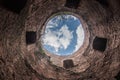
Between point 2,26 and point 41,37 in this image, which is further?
point 41,37

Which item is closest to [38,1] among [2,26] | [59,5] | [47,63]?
[59,5]

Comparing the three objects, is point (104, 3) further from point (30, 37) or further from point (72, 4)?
point (30, 37)

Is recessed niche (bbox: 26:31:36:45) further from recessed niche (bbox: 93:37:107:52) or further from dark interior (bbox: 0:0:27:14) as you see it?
recessed niche (bbox: 93:37:107:52)

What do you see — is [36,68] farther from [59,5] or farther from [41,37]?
[59,5]

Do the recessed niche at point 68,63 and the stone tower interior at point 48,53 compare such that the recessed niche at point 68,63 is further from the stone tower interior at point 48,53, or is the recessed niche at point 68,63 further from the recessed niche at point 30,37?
the recessed niche at point 30,37

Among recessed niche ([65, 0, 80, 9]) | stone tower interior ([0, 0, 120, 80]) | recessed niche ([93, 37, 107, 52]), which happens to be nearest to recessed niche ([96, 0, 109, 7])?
stone tower interior ([0, 0, 120, 80])

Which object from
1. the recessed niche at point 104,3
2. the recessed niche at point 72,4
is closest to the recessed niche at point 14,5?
the recessed niche at point 72,4

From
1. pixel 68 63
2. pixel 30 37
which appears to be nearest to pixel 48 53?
pixel 68 63
